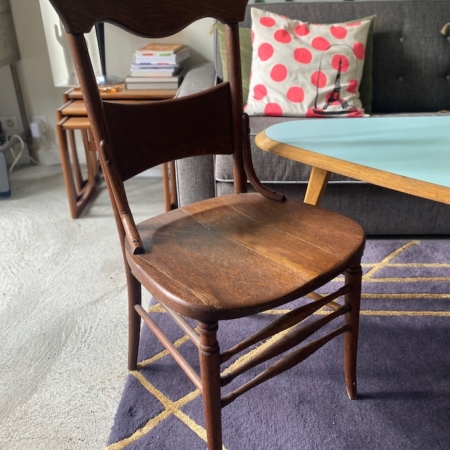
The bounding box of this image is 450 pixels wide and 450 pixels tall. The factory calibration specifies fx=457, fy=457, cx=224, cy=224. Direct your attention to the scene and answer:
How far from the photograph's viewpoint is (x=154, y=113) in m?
0.97

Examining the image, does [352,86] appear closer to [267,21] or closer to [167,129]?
[267,21]

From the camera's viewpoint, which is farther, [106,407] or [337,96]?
[337,96]

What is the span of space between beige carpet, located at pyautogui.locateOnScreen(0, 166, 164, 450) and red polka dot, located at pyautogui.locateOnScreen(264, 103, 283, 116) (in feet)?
2.19

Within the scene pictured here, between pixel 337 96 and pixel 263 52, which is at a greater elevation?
pixel 263 52

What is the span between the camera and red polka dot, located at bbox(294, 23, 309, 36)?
5.68 feet

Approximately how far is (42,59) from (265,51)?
1236 mm

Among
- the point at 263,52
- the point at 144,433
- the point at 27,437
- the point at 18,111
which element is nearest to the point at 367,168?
the point at 144,433

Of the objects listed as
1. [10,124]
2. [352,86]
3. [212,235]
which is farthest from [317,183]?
[10,124]

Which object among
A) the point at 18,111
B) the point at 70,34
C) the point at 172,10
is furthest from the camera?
the point at 18,111

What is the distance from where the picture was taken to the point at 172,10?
95 cm

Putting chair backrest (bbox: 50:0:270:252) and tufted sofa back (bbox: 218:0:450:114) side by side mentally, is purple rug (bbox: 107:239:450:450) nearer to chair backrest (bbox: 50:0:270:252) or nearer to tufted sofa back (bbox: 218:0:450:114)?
chair backrest (bbox: 50:0:270:252)

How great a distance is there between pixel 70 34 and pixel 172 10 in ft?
0.78

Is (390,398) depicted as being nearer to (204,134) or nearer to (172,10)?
(204,134)

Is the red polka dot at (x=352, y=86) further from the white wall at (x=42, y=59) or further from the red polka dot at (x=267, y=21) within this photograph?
the white wall at (x=42, y=59)
